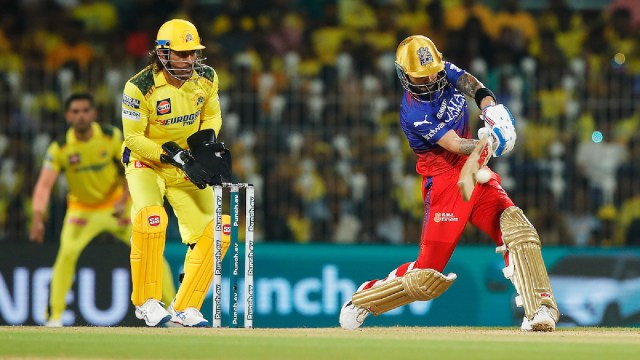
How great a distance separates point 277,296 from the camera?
46.4ft

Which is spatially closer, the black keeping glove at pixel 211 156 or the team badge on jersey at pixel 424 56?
the team badge on jersey at pixel 424 56

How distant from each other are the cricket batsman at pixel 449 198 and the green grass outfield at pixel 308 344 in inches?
12.3

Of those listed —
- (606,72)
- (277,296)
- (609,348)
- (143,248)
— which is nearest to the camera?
(609,348)

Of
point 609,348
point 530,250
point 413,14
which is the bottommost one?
point 609,348

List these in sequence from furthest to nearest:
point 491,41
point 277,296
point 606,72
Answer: point 491,41 → point 606,72 → point 277,296

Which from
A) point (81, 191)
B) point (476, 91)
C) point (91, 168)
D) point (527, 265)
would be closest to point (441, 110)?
point (476, 91)

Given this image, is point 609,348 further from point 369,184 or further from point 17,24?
point 17,24

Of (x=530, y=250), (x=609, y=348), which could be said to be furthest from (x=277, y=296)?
(x=609, y=348)

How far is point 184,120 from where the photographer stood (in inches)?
411

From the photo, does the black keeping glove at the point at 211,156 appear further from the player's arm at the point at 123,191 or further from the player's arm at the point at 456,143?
the player's arm at the point at 123,191

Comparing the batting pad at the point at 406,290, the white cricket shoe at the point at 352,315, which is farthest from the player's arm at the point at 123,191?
the batting pad at the point at 406,290

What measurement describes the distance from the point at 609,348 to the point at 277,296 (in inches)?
240

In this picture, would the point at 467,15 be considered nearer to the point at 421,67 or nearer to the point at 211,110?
the point at 211,110

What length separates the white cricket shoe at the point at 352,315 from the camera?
33.4 ft
